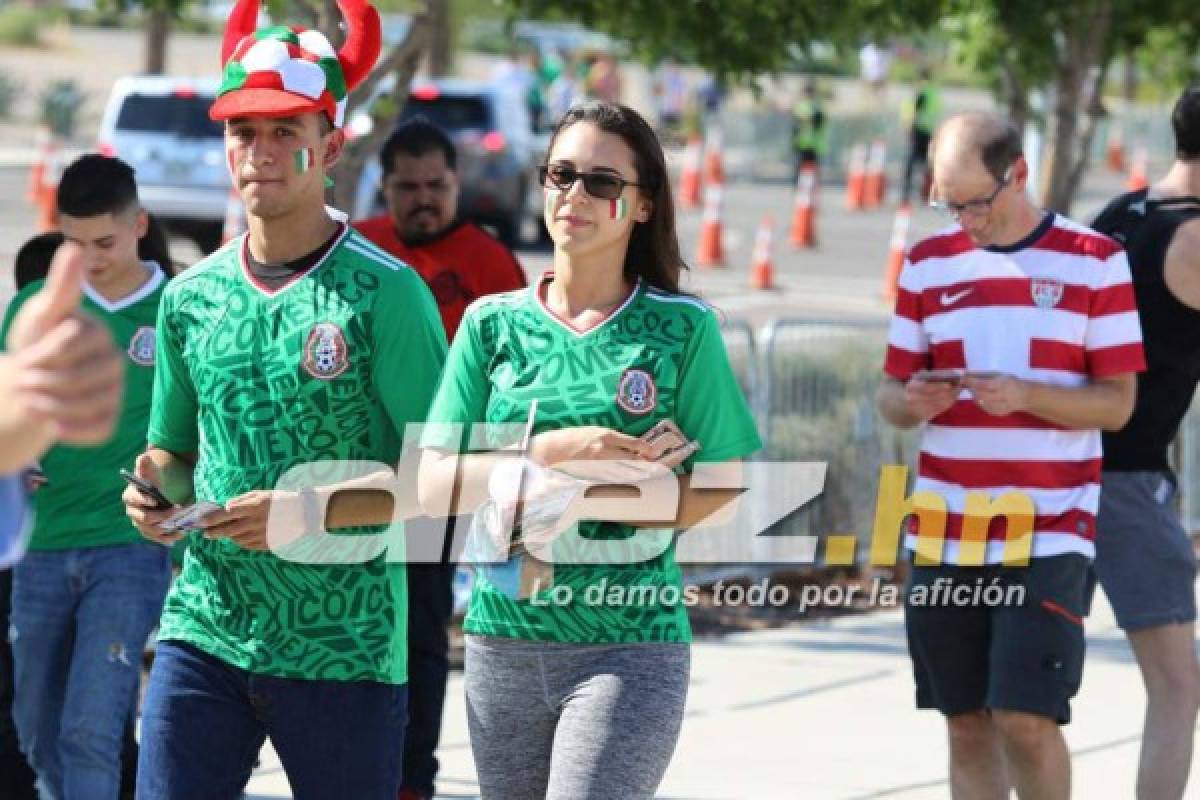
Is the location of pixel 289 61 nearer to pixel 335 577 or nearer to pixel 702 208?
pixel 335 577

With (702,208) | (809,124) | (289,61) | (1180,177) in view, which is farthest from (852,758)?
(809,124)

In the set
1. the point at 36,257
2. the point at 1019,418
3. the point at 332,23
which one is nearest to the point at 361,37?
the point at 1019,418

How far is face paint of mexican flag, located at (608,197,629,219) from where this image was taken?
182 inches

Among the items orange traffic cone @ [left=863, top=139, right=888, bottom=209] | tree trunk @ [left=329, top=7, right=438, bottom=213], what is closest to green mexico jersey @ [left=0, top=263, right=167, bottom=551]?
tree trunk @ [left=329, top=7, right=438, bottom=213]

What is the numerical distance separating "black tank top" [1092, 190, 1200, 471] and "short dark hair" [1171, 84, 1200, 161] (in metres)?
0.18

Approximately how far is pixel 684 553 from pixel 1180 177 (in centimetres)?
439

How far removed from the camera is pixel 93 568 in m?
5.92

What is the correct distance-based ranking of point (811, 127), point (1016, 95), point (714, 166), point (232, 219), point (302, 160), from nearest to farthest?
point (302, 160)
point (1016, 95)
point (232, 219)
point (714, 166)
point (811, 127)

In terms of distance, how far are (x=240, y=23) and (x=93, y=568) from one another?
165cm

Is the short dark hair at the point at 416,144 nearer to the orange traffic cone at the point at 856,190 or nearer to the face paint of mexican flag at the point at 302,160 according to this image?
the face paint of mexican flag at the point at 302,160

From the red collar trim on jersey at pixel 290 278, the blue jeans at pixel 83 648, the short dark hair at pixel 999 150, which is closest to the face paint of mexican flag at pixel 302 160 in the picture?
the red collar trim on jersey at pixel 290 278

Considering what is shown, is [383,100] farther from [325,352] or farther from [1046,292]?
[325,352]

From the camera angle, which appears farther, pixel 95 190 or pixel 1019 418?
pixel 95 190

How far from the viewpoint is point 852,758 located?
7762 mm
